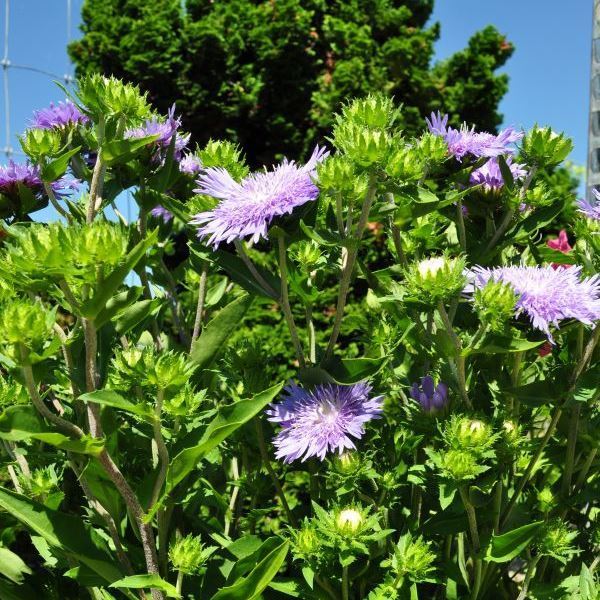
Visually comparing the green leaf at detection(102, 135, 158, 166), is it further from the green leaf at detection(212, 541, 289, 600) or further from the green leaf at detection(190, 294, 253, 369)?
the green leaf at detection(212, 541, 289, 600)

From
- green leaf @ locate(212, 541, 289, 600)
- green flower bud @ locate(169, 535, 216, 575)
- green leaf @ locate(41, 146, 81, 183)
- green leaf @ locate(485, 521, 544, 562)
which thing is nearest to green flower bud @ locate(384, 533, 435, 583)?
green leaf @ locate(485, 521, 544, 562)

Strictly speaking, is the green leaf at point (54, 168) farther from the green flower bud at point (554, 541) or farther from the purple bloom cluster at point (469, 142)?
the green flower bud at point (554, 541)

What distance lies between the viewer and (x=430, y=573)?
1.32 meters

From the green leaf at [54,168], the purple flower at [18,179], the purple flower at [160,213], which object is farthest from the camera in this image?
the purple flower at [160,213]

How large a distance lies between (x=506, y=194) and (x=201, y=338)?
623 mm

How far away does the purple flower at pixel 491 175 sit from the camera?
1.47 metres

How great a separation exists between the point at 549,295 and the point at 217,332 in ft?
1.85

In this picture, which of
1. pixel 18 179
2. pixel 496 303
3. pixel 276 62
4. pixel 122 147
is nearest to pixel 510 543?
pixel 496 303

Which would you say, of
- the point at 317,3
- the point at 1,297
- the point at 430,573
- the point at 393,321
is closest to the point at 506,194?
the point at 393,321

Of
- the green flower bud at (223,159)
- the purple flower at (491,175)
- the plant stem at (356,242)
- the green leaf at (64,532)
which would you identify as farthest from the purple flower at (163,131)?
the green leaf at (64,532)

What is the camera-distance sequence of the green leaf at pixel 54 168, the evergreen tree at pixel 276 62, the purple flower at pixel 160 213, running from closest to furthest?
the green leaf at pixel 54 168, the purple flower at pixel 160 213, the evergreen tree at pixel 276 62

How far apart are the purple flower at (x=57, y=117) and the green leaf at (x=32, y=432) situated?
69cm

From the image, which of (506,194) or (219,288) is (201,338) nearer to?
(219,288)

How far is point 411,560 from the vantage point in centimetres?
121
